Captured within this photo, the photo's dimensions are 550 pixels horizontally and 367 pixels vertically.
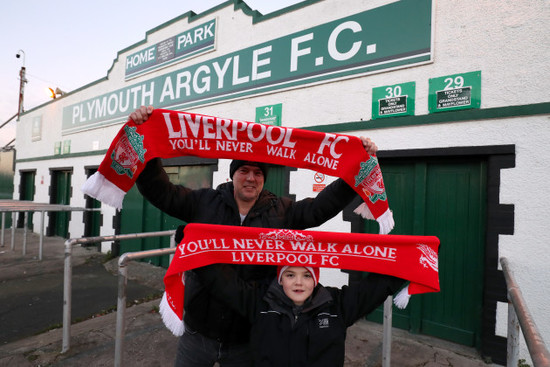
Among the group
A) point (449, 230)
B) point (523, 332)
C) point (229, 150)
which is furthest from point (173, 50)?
point (523, 332)

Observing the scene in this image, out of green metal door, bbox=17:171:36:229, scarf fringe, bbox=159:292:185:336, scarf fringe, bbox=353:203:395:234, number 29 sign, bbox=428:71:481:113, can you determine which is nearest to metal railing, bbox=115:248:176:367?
scarf fringe, bbox=159:292:185:336

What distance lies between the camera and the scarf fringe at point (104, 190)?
1697 millimetres

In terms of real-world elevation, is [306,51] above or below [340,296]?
above

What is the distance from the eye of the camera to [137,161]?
1.69 meters

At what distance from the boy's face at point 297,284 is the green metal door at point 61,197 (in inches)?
423

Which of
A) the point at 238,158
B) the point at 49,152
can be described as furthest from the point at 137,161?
the point at 49,152

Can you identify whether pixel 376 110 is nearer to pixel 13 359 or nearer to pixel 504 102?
pixel 504 102

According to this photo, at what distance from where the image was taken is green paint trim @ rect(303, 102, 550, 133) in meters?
3.06

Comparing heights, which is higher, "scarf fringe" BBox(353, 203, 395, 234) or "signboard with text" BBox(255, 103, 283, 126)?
"signboard with text" BBox(255, 103, 283, 126)

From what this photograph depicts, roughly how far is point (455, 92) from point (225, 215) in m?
3.19

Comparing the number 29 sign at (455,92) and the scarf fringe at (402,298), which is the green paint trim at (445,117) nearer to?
the number 29 sign at (455,92)

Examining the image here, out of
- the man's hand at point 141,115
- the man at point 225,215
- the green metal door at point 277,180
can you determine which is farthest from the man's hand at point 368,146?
the green metal door at point 277,180

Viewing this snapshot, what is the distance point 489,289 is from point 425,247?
2.40m

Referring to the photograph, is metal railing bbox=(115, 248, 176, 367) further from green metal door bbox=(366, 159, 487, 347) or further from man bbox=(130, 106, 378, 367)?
green metal door bbox=(366, 159, 487, 347)
